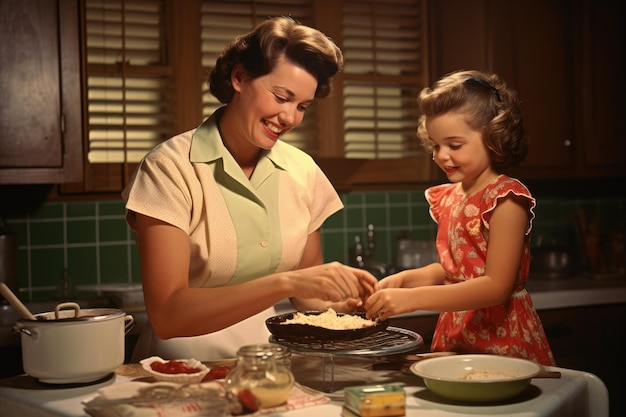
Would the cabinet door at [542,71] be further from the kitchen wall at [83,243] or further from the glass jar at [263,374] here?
the glass jar at [263,374]

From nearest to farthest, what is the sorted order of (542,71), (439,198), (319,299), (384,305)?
(384,305) → (319,299) → (439,198) → (542,71)

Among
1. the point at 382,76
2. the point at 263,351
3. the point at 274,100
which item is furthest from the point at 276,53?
→ the point at 382,76

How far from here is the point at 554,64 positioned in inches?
143

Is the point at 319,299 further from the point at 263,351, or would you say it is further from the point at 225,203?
the point at 263,351

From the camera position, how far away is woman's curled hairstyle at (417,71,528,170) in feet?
6.45

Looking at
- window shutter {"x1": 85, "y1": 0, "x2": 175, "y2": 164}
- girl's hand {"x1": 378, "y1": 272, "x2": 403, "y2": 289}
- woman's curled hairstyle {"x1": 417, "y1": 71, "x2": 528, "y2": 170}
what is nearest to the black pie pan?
girl's hand {"x1": 378, "y1": 272, "x2": 403, "y2": 289}

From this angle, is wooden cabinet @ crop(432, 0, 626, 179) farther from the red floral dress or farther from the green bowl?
the green bowl

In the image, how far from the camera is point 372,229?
3.81 meters

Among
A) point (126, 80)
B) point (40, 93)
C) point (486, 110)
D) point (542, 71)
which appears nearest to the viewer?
point (486, 110)

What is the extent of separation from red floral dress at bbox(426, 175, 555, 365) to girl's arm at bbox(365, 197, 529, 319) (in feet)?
0.13

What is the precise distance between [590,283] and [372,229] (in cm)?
95

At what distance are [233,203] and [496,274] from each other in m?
0.60

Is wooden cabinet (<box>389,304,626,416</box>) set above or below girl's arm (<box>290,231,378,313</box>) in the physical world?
below

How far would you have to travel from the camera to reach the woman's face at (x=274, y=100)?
6.14 ft
